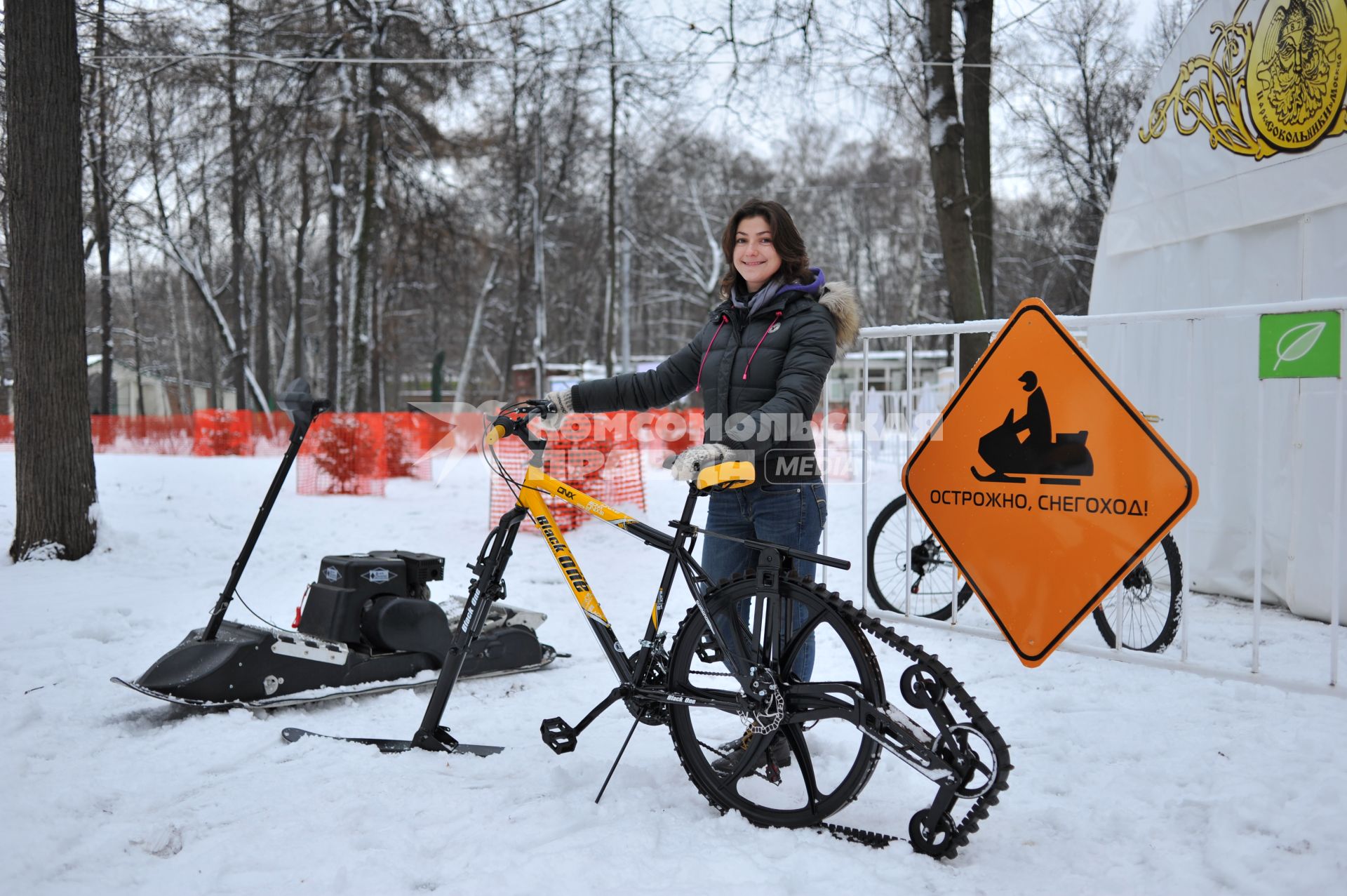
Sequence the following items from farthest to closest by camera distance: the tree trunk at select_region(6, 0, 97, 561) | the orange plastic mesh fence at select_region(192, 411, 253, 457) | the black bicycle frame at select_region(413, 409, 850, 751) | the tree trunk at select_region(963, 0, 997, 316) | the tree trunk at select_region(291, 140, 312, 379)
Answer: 1. the orange plastic mesh fence at select_region(192, 411, 253, 457)
2. the tree trunk at select_region(291, 140, 312, 379)
3. the tree trunk at select_region(963, 0, 997, 316)
4. the tree trunk at select_region(6, 0, 97, 561)
5. the black bicycle frame at select_region(413, 409, 850, 751)

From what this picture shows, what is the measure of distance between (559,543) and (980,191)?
7962 mm

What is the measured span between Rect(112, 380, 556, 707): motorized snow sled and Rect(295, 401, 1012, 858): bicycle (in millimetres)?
689

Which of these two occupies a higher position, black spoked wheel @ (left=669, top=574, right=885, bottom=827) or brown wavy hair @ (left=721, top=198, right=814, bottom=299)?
brown wavy hair @ (left=721, top=198, right=814, bottom=299)

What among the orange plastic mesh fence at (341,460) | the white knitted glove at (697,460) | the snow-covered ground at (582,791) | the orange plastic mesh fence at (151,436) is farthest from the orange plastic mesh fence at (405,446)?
the white knitted glove at (697,460)

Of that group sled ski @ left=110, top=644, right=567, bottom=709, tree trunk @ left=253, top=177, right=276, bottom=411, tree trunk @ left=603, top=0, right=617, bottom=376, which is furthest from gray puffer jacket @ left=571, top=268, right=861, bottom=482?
tree trunk @ left=253, top=177, right=276, bottom=411

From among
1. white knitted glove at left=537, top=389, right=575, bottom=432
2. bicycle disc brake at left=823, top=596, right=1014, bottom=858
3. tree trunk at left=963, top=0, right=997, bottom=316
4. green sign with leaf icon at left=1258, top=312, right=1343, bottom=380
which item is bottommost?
bicycle disc brake at left=823, top=596, right=1014, bottom=858

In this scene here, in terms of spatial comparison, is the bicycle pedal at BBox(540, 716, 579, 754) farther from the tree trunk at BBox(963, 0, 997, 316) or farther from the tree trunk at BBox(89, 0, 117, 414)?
the tree trunk at BBox(89, 0, 117, 414)

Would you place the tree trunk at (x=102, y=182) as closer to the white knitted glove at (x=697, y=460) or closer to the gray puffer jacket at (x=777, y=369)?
the gray puffer jacket at (x=777, y=369)

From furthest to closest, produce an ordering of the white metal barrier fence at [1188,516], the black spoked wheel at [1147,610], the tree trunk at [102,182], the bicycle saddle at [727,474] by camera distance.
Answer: the tree trunk at [102,182] → the black spoked wheel at [1147,610] → the white metal barrier fence at [1188,516] → the bicycle saddle at [727,474]

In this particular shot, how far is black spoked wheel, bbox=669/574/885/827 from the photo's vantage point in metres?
→ 2.80

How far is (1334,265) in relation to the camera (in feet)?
17.7

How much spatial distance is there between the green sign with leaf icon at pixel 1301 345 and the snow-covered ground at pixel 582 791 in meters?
1.42

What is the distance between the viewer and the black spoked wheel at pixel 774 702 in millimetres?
2801

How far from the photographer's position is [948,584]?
236 inches
